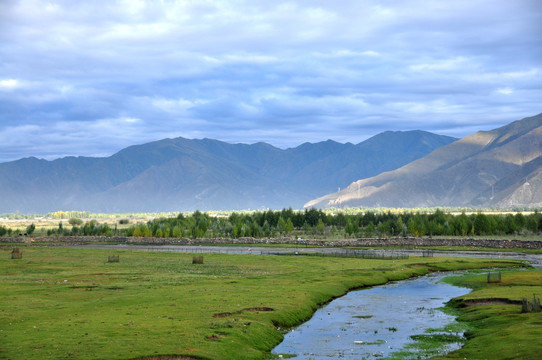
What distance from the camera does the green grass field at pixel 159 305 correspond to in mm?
34062

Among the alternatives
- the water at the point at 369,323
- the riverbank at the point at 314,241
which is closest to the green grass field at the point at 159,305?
the water at the point at 369,323

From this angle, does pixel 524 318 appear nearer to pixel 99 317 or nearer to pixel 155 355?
pixel 155 355

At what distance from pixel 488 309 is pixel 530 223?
148650mm

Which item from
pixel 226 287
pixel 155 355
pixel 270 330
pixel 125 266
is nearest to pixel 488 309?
pixel 270 330

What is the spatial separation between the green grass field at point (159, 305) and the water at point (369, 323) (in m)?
1.77

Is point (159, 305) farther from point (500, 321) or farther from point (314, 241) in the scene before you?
point (314, 241)

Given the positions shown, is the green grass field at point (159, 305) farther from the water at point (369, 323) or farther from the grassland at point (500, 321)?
the grassland at point (500, 321)

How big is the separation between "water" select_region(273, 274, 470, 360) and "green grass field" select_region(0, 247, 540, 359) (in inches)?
69.6

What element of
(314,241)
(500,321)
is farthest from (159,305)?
(314,241)

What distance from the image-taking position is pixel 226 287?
61.2 metres

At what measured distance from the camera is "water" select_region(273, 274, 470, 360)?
3825 cm

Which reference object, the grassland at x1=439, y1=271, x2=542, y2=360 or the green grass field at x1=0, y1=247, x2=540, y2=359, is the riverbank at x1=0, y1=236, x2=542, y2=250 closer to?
the green grass field at x1=0, y1=247, x2=540, y2=359

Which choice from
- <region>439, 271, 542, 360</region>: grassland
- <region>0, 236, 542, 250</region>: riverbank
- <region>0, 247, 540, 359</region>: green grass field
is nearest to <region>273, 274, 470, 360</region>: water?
<region>0, 247, 540, 359</region>: green grass field

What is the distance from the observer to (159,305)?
157 feet
